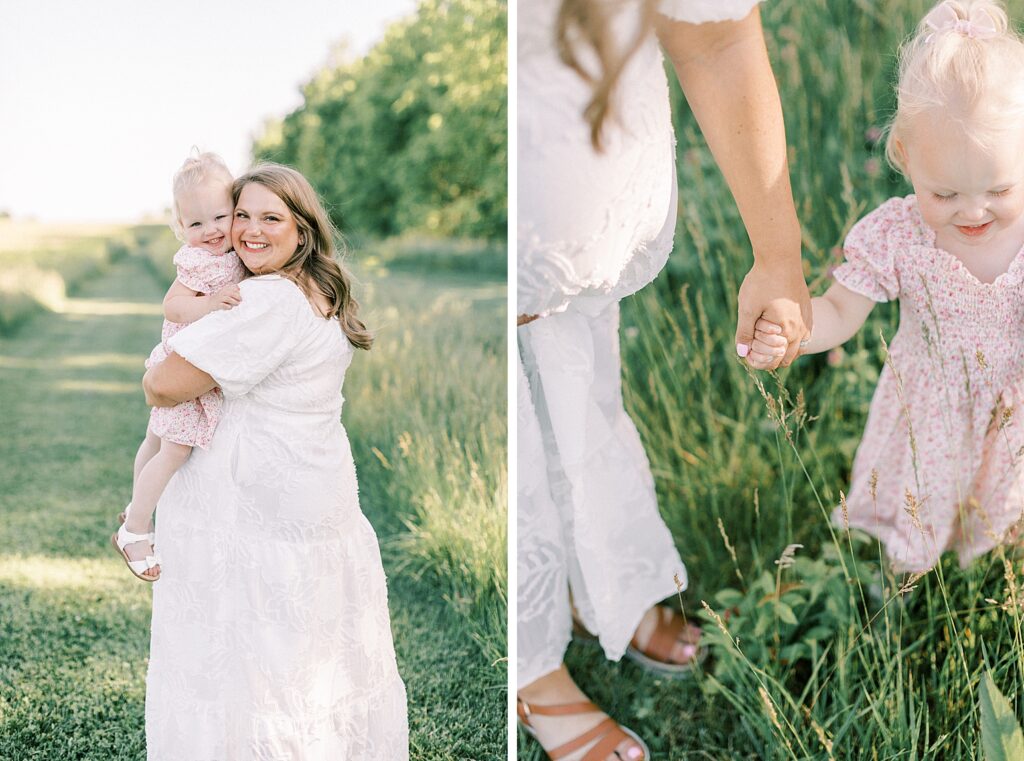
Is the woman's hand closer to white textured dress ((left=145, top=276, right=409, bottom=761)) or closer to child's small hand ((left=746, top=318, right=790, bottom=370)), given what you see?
child's small hand ((left=746, top=318, right=790, bottom=370))

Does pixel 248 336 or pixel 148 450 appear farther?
pixel 148 450

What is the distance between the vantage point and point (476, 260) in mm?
8969

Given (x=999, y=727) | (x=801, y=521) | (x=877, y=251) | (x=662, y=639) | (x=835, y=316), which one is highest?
(x=877, y=251)

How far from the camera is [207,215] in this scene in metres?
1.55

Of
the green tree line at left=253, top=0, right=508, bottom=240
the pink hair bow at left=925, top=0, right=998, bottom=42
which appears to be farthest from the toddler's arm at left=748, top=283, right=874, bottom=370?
the green tree line at left=253, top=0, right=508, bottom=240

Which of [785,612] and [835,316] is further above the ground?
[835,316]

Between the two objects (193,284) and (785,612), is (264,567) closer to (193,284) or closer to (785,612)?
(193,284)

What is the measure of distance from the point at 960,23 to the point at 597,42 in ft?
2.29

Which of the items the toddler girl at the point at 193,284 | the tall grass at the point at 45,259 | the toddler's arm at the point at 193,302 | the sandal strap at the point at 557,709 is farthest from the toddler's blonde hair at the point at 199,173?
the tall grass at the point at 45,259

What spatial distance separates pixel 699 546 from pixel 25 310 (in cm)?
498

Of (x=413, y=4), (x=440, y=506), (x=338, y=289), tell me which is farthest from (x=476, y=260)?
(x=338, y=289)

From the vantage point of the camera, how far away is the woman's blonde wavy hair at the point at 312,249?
154 centimetres

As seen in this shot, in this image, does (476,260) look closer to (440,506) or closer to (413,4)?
(413,4)

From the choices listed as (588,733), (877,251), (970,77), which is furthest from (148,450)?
(970,77)
